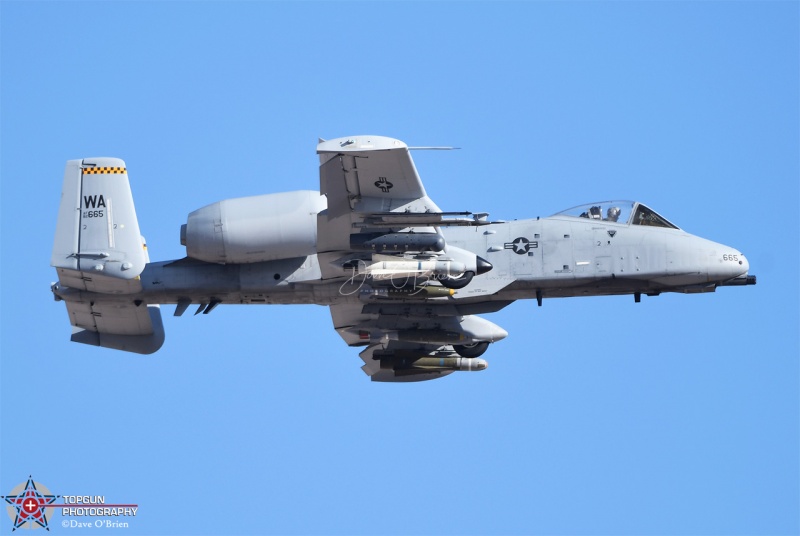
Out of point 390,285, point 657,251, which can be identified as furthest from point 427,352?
point 657,251

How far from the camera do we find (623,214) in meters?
30.1

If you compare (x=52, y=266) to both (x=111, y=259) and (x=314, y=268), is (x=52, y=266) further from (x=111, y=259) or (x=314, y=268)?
(x=314, y=268)

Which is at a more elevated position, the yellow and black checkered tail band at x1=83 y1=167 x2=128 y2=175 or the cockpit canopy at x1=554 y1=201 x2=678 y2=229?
the yellow and black checkered tail band at x1=83 y1=167 x2=128 y2=175

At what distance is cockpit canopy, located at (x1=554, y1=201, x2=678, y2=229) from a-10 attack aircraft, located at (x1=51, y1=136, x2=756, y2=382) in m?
0.03

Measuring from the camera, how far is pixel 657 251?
97.3 ft

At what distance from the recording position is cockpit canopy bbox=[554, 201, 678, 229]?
3002 cm

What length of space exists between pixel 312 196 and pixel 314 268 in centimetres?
224

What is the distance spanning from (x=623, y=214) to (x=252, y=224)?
811 centimetres

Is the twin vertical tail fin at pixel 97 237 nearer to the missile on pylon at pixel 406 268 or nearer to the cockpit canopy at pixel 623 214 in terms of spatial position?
the missile on pylon at pixel 406 268

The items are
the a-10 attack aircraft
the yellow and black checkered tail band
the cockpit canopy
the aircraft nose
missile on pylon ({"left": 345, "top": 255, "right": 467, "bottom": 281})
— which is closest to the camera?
the a-10 attack aircraft

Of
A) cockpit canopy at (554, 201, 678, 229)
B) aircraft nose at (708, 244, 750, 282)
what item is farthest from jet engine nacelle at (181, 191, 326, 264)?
aircraft nose at (708, 244, 750, 282)

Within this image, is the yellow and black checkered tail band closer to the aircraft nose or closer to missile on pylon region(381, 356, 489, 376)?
missile on pylon region(381, 356, 489, 376)

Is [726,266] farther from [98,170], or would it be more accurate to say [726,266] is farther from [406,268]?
[98,170]

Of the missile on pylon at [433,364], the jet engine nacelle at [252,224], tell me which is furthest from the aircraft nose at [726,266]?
the jet engine nacelle at [252,224]
